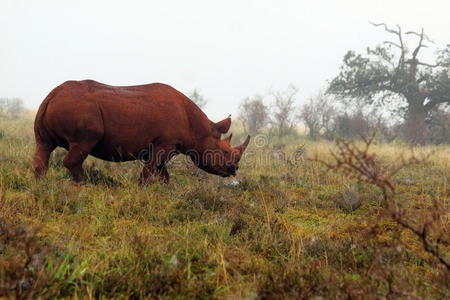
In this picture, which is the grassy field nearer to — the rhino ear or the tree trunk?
the rhino ear

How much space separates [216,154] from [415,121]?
20.7 meters

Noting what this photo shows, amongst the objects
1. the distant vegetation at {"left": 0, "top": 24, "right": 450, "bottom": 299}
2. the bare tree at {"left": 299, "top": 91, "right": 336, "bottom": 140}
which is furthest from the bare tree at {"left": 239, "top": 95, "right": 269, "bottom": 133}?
the distant vegetation at {"left": 0, "top": 24, "right": 450, "bottom": 299}

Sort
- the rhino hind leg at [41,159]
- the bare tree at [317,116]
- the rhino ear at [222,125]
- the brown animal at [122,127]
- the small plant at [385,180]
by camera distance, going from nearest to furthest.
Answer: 1. the small plant at [385,180]
2. the brown animal at [122,127]
3. the rhino hind leg at [41,159]
4. the rhino ear at [222,125]
5. the bare tree at [317,116]

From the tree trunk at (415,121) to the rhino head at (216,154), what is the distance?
18.7 m

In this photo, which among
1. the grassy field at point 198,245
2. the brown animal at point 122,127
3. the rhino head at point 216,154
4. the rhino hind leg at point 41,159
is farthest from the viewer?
the rhino head at point 216,154

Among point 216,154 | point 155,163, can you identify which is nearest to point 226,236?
point 155,163

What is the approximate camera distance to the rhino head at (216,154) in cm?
659

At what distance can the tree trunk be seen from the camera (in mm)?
23000

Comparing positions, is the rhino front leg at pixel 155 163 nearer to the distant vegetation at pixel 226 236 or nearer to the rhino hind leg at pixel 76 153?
the distant vegetation at pixel 226 236

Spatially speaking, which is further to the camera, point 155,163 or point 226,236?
point 155,163

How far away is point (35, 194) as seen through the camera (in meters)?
4.63

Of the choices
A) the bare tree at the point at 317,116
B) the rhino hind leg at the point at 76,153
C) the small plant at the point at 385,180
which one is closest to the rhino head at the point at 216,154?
the rhino hind leg at the point at 76,153

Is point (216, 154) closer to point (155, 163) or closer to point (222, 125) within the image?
point (222, 125)

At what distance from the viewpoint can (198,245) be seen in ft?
10.6
